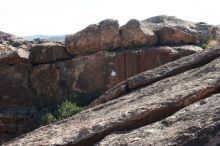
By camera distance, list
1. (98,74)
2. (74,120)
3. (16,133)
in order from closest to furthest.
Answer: (74,120) → (16,133) → (98,74)

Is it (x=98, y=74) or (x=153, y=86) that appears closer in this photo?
(x=153, y=86)

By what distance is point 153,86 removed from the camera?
13.2 m

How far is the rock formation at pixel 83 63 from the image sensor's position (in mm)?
38812

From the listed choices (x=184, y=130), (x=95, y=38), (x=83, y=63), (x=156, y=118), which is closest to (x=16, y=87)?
(x=83, y=63)

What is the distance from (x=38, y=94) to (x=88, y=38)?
23.0 feet

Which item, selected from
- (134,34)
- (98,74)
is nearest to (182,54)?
(134,34)

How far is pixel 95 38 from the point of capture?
39.8 meters

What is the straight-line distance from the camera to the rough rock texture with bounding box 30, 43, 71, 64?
41.4 meters

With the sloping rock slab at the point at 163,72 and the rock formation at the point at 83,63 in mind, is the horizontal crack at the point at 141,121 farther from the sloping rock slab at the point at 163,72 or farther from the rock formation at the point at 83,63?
the rock formation at the point at 83,63

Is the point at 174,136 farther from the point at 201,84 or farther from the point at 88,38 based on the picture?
the point at 88,38

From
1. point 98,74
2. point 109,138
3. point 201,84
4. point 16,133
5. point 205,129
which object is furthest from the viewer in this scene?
point 98,74

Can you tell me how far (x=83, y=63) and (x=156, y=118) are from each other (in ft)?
101

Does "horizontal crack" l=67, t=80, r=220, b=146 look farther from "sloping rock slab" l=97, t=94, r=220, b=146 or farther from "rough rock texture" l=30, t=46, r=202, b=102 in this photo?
"rough rock texture" l=30, t=46, r=202, b=102

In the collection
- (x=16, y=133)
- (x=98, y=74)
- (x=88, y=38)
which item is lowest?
(x=16, y=133)
